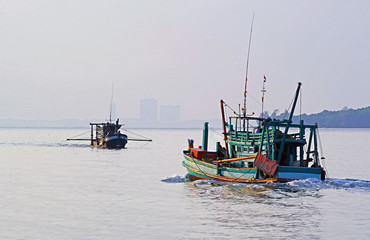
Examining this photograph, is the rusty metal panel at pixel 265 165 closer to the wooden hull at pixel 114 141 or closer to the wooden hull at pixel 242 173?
the wooden hull at pixel 242 173

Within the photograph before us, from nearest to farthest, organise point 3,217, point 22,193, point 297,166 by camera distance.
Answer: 1. point 3,217
2. point 22,193
3. point 297,166

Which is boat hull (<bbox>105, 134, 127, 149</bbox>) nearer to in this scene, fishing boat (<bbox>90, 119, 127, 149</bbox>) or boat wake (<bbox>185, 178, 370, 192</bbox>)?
fishing boat (<bbox>90, 119, 127, 149</bbox>)

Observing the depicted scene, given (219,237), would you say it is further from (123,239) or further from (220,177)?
(220,177)

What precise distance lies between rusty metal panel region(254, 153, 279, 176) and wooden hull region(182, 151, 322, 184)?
63cm

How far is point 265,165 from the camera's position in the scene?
39.1 metres

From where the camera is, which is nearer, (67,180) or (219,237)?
(219,237)

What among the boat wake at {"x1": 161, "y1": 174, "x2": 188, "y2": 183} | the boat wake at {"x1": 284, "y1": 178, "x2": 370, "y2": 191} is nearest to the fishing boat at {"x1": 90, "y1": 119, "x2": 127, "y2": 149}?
the boat wake at {"x1": 161, "y1": 174, "x2": 188, "y2": 183}

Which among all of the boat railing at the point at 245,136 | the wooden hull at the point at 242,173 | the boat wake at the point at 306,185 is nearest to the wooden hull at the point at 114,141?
the wooden hull at the point at 242,173

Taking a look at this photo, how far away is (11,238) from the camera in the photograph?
22641 millimetres

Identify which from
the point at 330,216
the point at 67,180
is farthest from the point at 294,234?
the point at 67,180

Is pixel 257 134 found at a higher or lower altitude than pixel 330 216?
higher

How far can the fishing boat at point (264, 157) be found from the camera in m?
39.6

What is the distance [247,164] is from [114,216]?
56.0 feet

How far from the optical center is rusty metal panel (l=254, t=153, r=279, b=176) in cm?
3878
